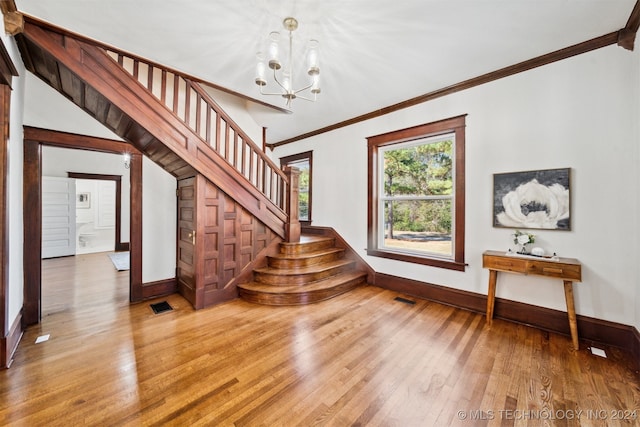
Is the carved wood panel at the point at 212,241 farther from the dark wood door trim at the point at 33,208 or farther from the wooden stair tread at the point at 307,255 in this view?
the dark wood door trim at the point at 33,208

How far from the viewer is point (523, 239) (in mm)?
2617

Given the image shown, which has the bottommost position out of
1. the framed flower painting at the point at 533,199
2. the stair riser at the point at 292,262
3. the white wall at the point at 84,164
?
the stair riser at the point at 292,262

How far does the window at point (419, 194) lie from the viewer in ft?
10.8

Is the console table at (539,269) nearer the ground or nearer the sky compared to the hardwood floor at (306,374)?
nearer the sky

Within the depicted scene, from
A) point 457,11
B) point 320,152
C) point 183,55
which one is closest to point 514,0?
point 457,11

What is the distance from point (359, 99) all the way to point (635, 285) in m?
3.51

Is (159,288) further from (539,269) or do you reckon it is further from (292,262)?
(539,269)

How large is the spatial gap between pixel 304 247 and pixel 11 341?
3079mm

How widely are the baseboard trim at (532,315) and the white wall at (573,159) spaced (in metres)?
0.07

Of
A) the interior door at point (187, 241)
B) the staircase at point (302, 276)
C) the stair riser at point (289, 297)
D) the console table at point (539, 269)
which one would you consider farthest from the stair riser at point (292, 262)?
the console table at point (539, 269)

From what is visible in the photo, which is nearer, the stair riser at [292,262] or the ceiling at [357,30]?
the ceiling at [357,30]

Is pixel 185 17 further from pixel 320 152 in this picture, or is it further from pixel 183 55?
pixel 320 152

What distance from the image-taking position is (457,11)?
2.01 metres

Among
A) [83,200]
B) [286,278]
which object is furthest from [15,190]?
[83,200]
